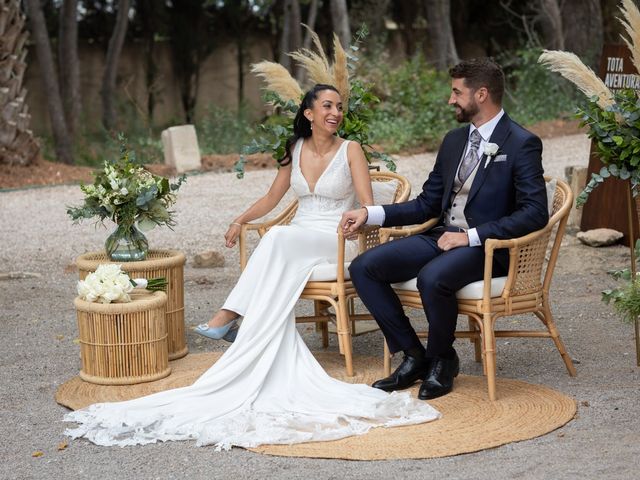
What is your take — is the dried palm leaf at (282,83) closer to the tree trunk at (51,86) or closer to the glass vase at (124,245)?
the glass vase at (124,245)

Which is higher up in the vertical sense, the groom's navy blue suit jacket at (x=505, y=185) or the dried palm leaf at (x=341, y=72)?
the dried palm leaf at (x=341, y=72)

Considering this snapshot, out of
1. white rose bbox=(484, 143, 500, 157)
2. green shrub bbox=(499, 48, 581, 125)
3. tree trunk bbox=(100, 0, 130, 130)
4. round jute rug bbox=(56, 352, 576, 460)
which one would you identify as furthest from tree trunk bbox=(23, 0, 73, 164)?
white rose bbox=(484, 143, 500, 157)

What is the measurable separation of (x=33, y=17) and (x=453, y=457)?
12.4m

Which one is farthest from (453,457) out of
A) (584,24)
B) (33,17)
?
(584,24)

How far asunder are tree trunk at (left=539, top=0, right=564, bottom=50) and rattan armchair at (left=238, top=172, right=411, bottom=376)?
11.4m

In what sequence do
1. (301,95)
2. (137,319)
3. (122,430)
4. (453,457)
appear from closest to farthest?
(453,457) < (122,430) < (137,319) < (301,95)

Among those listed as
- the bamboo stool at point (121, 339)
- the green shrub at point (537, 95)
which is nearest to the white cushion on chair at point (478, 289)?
the bamboo stool at point (121, 339)

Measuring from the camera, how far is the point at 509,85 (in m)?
21.2

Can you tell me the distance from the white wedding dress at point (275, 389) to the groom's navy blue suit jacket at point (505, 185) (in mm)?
700

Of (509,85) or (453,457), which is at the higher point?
(509,85)

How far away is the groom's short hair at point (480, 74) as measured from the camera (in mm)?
5163

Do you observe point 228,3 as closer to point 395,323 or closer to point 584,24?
point 584,24

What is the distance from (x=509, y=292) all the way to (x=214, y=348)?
6.41 feet

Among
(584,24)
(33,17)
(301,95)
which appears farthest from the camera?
(584,24)
